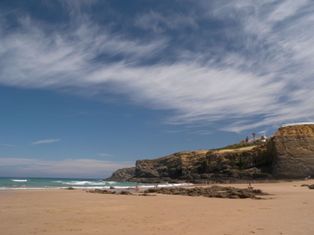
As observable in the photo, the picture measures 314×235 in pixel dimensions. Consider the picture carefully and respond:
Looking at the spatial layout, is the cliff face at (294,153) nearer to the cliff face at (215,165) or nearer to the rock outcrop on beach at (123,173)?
the cliff face at (215,165)

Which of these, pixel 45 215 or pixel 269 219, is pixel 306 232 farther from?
pixel 45 215

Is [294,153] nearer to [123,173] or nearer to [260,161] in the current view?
[260,161]

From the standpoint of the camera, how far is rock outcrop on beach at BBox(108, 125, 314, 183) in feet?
174

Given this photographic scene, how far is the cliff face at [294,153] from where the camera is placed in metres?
52.2

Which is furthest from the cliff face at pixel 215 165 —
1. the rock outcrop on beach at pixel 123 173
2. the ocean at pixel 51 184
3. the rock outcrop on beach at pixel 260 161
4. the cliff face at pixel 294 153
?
the rock outcrop on beach at pixel 123 173

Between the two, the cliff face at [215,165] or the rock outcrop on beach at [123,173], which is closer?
the cliff face at [215,165]

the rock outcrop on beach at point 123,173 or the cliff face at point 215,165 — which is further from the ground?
the rock outcrop on beach at point 123,173

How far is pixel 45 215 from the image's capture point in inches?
529

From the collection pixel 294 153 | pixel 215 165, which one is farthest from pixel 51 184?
pixel 294 153

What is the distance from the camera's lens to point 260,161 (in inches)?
2387

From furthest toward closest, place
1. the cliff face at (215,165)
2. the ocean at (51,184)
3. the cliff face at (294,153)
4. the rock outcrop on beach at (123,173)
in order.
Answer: the rock outcrop on beach at (123,173), the cliff face at (215,165), the cliff face at (294,153), the ocean at (51,184)

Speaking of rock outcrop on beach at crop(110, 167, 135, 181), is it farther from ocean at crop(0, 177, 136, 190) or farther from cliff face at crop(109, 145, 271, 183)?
ocean at crop(0, 177, 136, 190)

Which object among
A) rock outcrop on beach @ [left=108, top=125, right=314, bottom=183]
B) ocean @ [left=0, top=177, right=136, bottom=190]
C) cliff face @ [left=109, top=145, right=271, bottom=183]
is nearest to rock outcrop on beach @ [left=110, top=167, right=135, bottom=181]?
cliff face @ [left=109, top=145, right=271, bottom=183]

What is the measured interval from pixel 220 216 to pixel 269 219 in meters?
1.72
